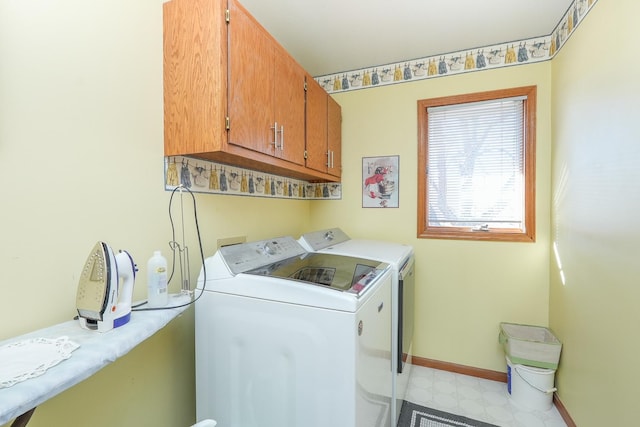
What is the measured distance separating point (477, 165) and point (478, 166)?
0.01 metres

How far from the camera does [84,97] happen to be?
1081mm

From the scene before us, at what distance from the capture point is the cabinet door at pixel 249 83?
130 cm

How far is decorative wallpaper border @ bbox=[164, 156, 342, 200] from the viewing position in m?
1.45

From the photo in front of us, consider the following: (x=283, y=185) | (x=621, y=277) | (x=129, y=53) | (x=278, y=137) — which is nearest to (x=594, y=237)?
(x=621, y=277)

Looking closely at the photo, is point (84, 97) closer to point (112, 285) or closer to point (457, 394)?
point (112, 285)

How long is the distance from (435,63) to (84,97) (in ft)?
7.85

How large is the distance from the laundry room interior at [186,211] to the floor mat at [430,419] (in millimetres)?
556

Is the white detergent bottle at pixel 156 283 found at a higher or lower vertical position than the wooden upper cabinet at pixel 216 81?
lower

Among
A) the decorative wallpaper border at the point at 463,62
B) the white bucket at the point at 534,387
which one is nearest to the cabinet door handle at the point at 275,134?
the decorative wallpaper border at the point at 463,62

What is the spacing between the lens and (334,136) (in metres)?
2.51

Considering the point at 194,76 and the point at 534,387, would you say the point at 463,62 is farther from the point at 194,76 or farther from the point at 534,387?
the point at 534,387

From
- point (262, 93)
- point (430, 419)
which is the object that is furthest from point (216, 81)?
point (430, 419)

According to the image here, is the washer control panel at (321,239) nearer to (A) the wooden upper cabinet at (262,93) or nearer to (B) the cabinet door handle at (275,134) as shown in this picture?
(A) the wooden upper cabinet at (262,93)

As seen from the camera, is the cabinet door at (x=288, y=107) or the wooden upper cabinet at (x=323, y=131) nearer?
the cabinet door at (x=288, y=107)
